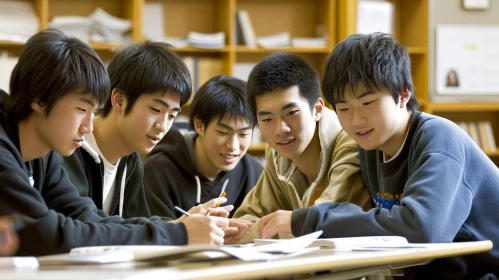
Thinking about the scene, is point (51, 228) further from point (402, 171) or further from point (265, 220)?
point (402, 171)

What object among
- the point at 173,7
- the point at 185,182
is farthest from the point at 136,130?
the point at 173,7

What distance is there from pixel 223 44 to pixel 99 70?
3014mm

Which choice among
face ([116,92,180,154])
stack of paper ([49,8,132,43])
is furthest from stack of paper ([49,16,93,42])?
face ([116,92,180,154])

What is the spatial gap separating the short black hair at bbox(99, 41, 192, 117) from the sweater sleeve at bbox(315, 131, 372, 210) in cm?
47

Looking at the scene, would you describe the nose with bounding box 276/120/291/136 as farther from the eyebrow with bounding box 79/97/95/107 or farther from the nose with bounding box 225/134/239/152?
the eyebrow with bounding box 79/97/95/107

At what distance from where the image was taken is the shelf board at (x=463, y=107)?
488cm

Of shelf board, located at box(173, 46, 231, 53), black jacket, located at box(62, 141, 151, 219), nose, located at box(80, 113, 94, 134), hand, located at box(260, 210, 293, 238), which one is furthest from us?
shelf board, located at box(173, 46, 231, 53)

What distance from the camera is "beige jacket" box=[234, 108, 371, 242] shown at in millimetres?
2039

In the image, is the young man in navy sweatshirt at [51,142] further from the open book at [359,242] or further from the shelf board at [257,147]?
the shelf board at [257,147]

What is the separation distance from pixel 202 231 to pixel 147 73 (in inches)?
30.4

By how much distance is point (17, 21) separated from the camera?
13.6ft

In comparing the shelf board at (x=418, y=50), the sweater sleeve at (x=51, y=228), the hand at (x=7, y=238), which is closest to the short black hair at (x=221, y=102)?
the sweater sleeve at (x=51, y=228)

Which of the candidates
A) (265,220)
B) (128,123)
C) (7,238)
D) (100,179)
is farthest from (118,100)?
(7,238)

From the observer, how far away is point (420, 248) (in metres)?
1.31
